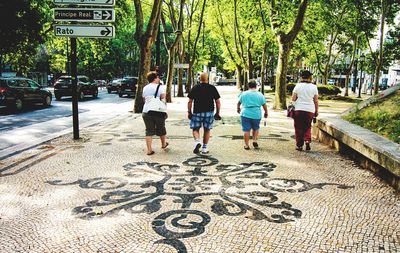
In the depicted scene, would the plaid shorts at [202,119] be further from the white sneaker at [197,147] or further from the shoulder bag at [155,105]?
the shoulder bag at [155,105]

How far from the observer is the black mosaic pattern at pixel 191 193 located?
432 centimetres

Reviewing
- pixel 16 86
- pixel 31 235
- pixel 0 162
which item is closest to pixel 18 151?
pixel 0 162

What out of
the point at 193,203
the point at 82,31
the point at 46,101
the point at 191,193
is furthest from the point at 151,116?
the point at 46,101

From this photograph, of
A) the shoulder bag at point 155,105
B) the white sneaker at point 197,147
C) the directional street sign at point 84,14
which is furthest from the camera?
the directional street sign at point 84,14

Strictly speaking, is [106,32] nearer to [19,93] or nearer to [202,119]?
[202,119]

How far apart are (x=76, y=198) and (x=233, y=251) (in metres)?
2.52

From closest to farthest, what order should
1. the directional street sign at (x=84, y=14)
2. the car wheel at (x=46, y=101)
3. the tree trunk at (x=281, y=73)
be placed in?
the directional street sign at (x=84, y=14), the tree trunk at (x=281, y=73), the car wheel at (x=46, y=101)

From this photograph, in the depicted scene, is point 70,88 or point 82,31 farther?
point 70,88

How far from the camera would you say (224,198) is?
509 cm

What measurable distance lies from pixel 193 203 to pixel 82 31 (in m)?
5.88

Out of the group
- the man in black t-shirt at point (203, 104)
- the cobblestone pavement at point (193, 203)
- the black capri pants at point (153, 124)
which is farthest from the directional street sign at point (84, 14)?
the cobblestone pavement at point (193, 203)

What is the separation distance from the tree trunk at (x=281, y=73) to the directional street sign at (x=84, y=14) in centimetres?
998

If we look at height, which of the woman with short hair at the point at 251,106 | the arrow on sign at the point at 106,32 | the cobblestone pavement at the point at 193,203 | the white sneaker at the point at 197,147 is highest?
the arrow on sign at the point at 106,32

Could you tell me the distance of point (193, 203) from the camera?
4.88 meters
